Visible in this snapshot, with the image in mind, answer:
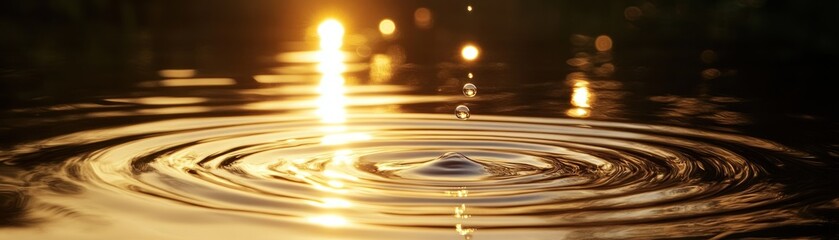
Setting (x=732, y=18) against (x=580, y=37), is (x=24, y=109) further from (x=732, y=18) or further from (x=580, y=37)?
(x=732, y=18)

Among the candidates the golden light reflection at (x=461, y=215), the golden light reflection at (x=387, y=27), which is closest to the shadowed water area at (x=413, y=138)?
the golden light reflection at (x=461, y=215)

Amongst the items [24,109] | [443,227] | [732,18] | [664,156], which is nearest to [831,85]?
[664,156]

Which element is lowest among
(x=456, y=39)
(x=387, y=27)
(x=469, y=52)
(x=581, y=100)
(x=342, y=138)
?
(x=342, y=138)

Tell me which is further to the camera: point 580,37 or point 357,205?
A: point 580,37

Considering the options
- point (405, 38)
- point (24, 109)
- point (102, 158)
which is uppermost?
point (405, 38)

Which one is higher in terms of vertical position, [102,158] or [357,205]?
[102,158]

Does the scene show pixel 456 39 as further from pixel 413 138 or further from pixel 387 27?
pixel 413 138

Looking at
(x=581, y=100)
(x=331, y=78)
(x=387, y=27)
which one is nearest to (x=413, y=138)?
(x=581, y=100)
